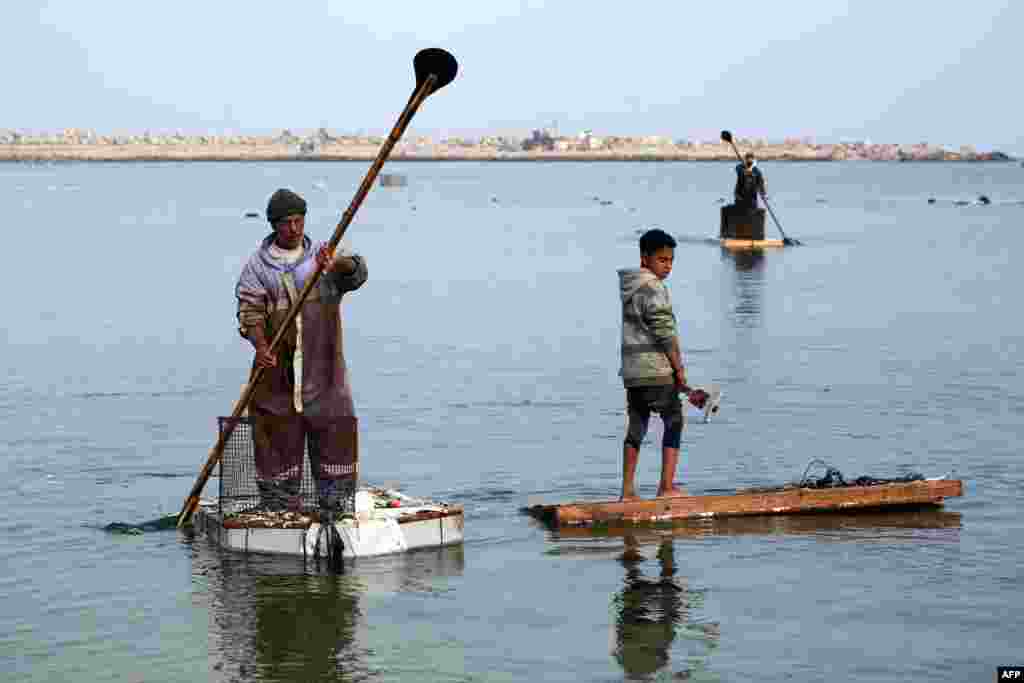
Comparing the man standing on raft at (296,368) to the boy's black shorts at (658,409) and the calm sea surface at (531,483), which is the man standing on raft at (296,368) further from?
→ the boy's black shorts at (658,409)

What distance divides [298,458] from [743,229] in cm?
2860

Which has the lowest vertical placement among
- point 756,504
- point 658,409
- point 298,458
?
point 756,504

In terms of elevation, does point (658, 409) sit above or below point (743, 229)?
below

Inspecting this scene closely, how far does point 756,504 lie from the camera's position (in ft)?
33.7

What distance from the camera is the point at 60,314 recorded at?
80.6 feet

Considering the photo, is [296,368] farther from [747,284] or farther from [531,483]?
[747,284]

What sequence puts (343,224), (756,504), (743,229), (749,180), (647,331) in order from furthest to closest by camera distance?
1. (743,229)
2. (749,180)
3. (756,504)
4. (647,331)
5. (343,224)

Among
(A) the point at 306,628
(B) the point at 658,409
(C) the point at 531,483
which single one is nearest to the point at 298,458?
(A) the point at 306,628

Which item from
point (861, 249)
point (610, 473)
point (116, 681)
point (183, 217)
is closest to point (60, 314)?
point (610, 473)

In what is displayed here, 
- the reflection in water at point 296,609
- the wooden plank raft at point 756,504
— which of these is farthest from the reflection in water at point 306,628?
the wooden plank raft at point 756,504

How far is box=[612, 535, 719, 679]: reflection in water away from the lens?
760 centimetres

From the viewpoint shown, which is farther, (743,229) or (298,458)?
(743,229)

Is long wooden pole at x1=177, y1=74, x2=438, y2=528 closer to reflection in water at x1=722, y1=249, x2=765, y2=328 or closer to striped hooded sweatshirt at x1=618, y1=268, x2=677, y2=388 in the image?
striped hooded sweatshirt at x1=618, y1=268, x2=677, y2=388

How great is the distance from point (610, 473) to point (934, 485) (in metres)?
2.44
